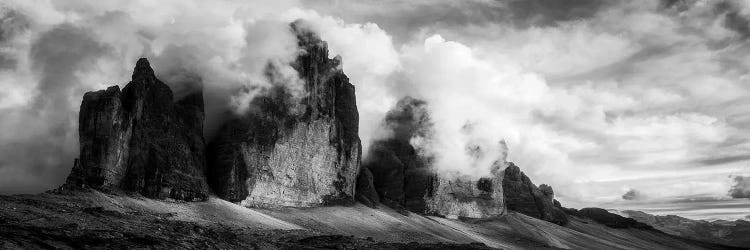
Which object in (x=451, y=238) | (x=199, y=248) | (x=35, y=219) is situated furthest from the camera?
(x=451, y=238)

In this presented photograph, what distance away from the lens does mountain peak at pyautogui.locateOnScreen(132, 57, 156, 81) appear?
344 ft

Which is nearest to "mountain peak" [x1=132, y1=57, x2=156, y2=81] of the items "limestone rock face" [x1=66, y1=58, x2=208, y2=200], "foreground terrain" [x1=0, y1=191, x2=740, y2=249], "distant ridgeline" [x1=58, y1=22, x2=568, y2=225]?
"limestone rock face" [x1=66, y1=58, x2=208, y2=200]

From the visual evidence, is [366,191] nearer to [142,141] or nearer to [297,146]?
[297,146]

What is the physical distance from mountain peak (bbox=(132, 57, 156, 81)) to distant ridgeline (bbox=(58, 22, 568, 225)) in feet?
0.67

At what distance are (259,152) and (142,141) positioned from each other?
3138cm

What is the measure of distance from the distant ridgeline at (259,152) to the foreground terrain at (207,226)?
4.94m

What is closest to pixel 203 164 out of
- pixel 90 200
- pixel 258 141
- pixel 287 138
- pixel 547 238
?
pixel 258 141

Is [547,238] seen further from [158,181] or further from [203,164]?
[158,181]

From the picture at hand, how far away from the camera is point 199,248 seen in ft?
192

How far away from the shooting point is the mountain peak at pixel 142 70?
105m

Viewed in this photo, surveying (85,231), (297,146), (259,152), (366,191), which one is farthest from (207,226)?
(366,191)

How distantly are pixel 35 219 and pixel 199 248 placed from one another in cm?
1600

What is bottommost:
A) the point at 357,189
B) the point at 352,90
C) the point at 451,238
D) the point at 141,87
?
the point at 451,238

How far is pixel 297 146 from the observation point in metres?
142
